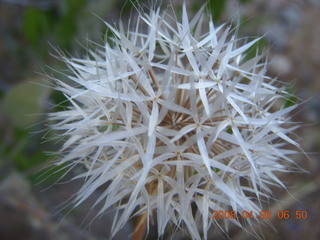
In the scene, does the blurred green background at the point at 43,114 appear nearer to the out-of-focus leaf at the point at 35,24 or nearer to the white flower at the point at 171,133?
the out-of-focus leaf at the point at 35,24

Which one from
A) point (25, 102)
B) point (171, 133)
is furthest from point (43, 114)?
point (171, 133)

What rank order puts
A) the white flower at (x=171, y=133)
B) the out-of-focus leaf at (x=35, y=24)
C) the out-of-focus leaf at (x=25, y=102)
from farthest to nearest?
the out-of-focus leaf at (x=35, y=24)
the out-of-focus leaf at (x=25, y=102)
the white flower at (x=171, y=133)

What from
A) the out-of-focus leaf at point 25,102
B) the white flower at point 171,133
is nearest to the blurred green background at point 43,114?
the out-of-focus leaf at point 25,102

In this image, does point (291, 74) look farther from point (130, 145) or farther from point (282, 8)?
point (130, 145)

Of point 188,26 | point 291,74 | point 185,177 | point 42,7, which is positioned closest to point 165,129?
point 185,177

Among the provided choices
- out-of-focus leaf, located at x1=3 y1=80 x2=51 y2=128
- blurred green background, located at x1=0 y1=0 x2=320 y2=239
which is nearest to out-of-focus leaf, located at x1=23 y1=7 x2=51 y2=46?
blurred green background, located at x1=0 y1=0 x2=320 y2=239

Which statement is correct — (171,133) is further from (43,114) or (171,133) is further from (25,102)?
(25,102)

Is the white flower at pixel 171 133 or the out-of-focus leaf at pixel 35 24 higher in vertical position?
the out-of-focus leaf at pixel 35 24

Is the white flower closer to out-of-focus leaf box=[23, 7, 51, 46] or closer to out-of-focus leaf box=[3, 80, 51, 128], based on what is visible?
out-of-focus leaf box=[3, 80, 51, 128]
